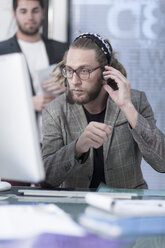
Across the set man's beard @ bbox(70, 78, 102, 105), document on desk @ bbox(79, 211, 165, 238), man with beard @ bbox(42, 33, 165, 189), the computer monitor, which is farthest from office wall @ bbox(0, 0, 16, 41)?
document on desk @ bbox(79, 211, 165, 238)

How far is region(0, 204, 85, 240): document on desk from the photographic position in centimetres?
95

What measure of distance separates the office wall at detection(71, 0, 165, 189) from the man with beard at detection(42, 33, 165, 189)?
149 cm

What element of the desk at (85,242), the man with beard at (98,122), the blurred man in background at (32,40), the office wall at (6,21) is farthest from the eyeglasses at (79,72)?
the office wall at (6,21)

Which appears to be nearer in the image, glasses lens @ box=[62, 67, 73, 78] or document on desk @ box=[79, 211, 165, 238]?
document on desk @ box=[79, 211, 165, 238]

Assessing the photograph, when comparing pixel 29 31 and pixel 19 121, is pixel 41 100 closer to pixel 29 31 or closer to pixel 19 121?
pixel 29 31

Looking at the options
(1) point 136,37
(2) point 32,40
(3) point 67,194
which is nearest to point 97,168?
(3) point 67,194

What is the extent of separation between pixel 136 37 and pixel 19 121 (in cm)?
286

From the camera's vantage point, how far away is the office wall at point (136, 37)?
3760 mm

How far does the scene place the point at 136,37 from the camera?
3.78 meters

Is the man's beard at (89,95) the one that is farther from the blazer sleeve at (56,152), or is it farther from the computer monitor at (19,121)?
the computer monitor at (19,121)

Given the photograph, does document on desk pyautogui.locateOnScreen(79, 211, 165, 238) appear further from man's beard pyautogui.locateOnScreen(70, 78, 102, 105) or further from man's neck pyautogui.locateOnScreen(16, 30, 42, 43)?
man's neck pyautogui.locateOnScreen(16, 30, 42, 43)

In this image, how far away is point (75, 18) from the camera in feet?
12.5

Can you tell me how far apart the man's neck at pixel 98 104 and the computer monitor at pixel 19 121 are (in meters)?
1.18

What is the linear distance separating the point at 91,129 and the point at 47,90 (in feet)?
5.55
